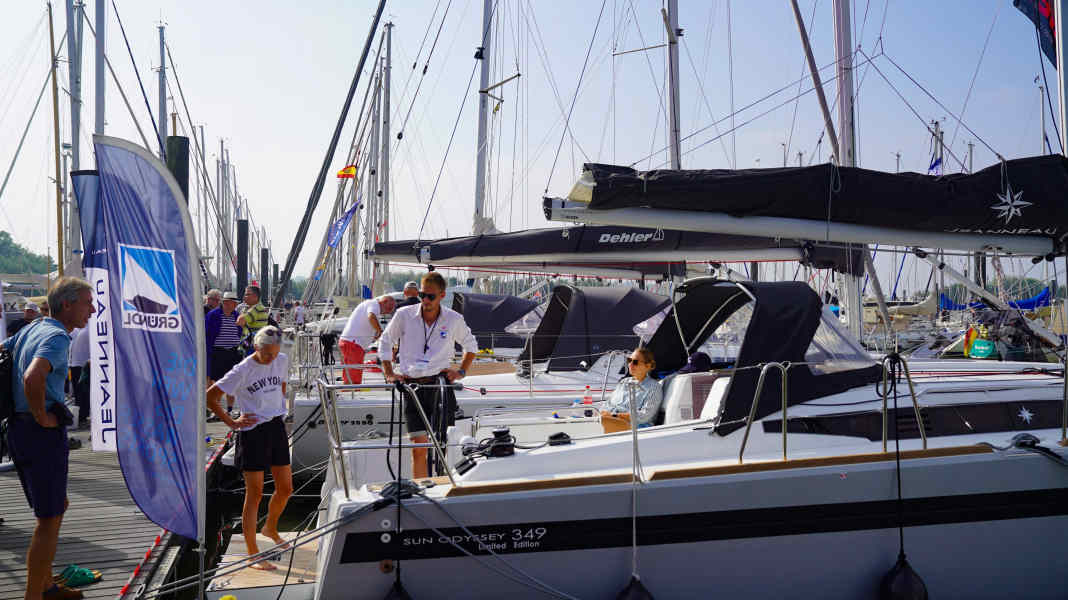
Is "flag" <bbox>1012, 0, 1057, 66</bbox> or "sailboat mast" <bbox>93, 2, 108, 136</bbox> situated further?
"sailboat mast" <bbox>93, 2, 108, 136</bbox>

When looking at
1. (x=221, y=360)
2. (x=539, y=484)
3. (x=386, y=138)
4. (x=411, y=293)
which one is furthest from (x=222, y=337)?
(x=386, y=138)

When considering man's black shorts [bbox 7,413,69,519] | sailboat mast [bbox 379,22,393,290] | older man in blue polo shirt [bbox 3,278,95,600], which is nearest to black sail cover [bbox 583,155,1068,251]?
older man in blue polo shirt [bbox 3,278,95,600]

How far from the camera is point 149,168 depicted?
354 centimetres

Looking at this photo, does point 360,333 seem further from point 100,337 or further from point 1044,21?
point 1044,21

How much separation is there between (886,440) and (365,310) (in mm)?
6832

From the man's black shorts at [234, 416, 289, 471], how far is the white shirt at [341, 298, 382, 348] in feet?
15.0

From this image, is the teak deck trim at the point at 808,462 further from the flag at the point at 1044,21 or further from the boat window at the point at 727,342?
the boat window at the point at 727,342

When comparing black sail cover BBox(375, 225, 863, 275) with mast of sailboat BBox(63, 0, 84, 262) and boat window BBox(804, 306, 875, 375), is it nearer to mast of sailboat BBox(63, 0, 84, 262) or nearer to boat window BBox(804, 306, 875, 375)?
boat window BBox(804, 306, 875, 375)

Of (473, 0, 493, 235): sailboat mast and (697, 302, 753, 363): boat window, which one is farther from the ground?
(473, 0, 493, 235): sailboat mast

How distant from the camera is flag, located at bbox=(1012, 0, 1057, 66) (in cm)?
669

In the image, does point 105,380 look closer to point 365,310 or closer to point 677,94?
point 365,310

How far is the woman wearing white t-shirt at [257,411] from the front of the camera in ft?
16.6

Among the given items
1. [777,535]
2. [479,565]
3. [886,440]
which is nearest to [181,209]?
[479,565]

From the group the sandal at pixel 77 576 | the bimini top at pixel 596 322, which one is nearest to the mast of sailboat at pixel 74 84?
the bimini top at pixel 596 322
